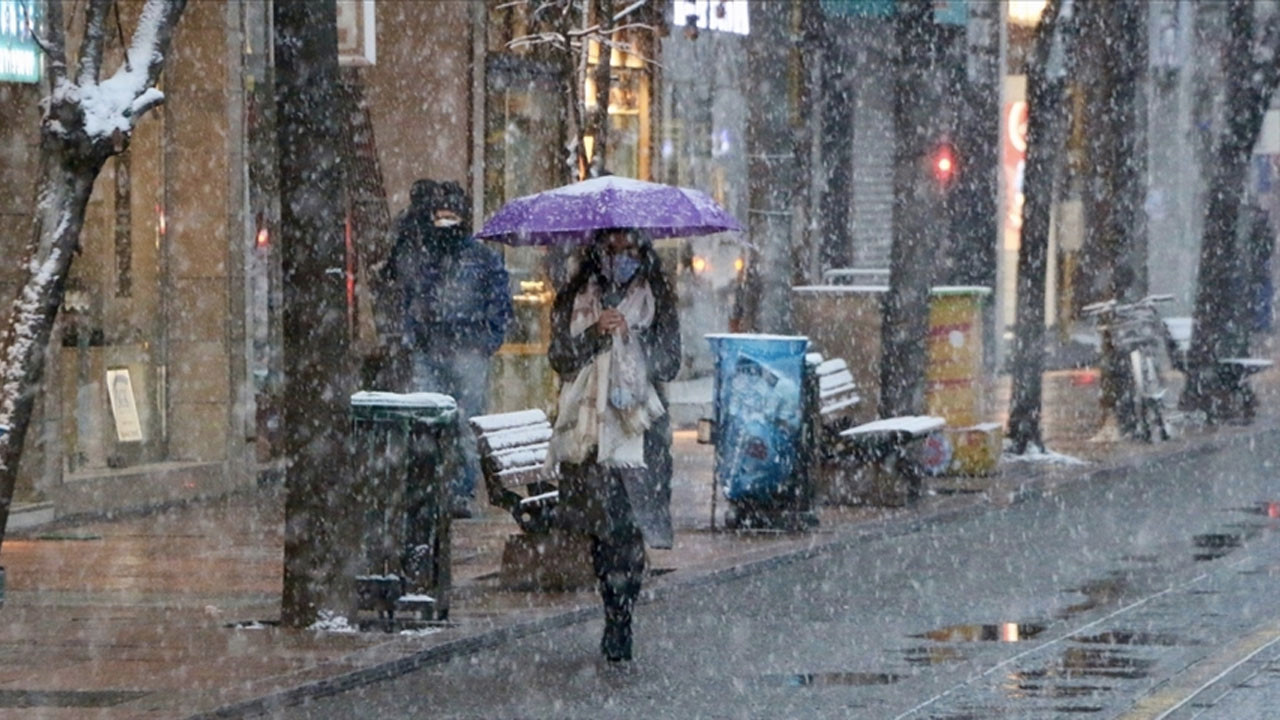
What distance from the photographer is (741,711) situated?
9.56 meters

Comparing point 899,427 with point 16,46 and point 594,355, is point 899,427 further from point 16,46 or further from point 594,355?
point 594,355

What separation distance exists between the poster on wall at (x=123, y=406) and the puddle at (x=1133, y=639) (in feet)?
30.3

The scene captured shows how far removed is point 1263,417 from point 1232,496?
896cm

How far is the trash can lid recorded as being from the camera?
11.5m

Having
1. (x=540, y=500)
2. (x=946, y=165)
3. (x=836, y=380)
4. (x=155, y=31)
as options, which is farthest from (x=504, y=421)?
(x=946, y=165)

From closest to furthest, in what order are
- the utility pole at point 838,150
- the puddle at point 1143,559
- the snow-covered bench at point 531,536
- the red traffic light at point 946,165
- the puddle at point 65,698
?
1. the puddle at point 65,698
2. the snow-covered bench at point 531,536
3. the puddle at point 1143,559
4. the red traffic light at point 946,165
5. the utility pole at point 838,150

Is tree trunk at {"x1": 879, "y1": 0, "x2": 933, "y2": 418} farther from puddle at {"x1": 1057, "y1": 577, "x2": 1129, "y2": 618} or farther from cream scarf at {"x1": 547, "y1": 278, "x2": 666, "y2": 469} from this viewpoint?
cream scarf at {"x1": 547, "y1": 278, "x2": 666, "y2": 469}

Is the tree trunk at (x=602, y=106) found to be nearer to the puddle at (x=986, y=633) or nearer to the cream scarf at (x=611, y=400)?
the puddle at (x=986, y=633)

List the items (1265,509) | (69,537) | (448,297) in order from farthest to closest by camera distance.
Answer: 1. (1265,509)
2. (448,297)
3. (69,537)

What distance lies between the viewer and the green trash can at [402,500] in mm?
11562

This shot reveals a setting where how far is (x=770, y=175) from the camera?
1816 centimetres

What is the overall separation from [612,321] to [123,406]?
8772 mm

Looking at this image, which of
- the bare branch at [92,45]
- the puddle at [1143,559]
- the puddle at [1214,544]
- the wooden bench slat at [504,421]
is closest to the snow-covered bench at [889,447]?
the puddle at [1214,544]

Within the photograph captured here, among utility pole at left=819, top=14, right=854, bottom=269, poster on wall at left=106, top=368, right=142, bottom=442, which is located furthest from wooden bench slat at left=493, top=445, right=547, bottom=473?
utility pole at left=819, top=14, right=854, bottom=269
